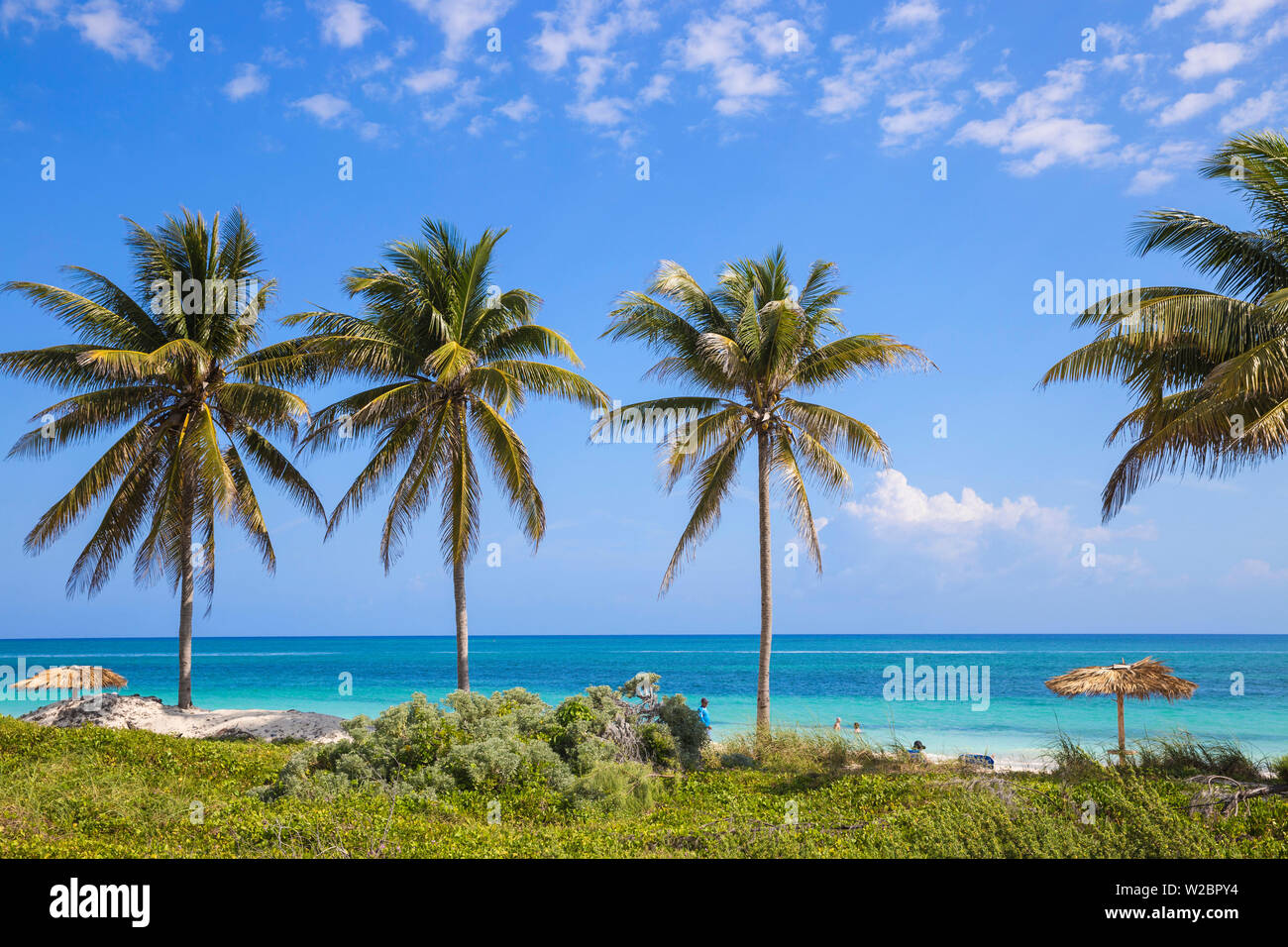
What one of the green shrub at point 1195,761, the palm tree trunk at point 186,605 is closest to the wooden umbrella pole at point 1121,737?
the green shrub at point 1195,761

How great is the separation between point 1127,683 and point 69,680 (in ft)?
82.1

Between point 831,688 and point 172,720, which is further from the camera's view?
point 831,688

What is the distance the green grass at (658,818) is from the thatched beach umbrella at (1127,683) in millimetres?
3315

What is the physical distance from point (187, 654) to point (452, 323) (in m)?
9.53

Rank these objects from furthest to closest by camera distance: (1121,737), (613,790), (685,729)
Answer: (1121,737)
(685,729)
(613,790)

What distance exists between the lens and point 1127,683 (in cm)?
1450

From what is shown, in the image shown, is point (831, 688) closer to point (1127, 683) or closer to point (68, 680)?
point (1127, 683)

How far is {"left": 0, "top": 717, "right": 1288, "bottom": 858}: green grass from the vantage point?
707 cm

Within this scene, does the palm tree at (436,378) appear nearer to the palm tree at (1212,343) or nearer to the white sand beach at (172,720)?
the white sand beach at (172,720)

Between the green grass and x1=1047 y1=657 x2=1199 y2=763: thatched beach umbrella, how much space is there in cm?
331

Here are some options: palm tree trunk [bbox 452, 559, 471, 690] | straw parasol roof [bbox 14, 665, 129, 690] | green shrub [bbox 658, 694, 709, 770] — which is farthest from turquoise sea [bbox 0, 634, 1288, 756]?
palm tree trunk [bbox 452, 559, 471, 690]

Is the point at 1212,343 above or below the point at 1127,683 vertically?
above

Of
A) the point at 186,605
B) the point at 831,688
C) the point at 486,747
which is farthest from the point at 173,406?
the point at 831,688

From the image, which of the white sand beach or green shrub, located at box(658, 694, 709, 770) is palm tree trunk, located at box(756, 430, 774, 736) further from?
the white sand beach
